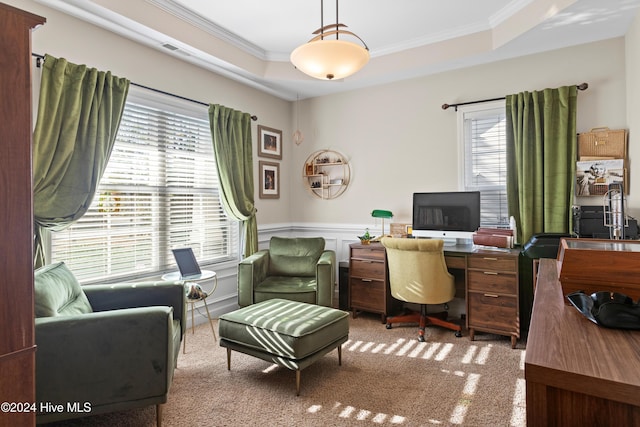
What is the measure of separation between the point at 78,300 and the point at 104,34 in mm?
1997

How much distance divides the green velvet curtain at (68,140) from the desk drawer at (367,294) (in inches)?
96.1

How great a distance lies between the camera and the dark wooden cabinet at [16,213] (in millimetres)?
1155

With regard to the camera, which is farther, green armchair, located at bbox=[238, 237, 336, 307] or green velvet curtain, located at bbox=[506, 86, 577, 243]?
green armchair, located at bbox=[238, 237, 336, 307]

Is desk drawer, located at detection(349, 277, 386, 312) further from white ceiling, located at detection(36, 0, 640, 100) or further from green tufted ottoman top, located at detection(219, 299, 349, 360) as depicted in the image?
white ceiling, located at detection(36, 0, 640, 100)

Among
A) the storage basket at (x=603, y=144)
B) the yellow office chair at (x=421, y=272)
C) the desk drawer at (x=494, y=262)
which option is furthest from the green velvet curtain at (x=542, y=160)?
the yellow office chair at (x=421, y=272)

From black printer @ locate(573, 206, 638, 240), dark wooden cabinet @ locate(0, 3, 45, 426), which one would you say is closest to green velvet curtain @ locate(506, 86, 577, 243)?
black printer @ locate(573, 206, 638, 240)

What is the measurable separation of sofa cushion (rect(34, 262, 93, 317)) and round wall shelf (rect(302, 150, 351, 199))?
2.87 m

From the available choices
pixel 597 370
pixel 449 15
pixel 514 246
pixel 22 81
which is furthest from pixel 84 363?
pixel 449 15

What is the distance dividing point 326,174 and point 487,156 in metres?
1.81

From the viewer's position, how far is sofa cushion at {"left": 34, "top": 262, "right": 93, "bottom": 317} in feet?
5.99

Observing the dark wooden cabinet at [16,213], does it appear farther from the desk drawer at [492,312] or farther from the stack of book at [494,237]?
the stack of book at [494,237]

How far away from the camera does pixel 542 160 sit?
10.8ft

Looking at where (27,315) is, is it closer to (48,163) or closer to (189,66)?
(48,163)

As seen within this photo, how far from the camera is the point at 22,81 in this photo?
46.8 inches
